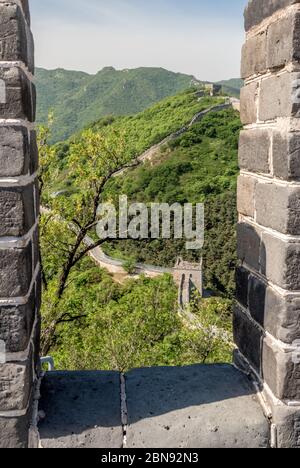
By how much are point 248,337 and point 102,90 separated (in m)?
65.3

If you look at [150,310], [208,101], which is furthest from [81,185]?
[208,101]

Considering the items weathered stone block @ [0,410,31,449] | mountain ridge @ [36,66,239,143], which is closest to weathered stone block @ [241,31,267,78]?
weathered stone block @ [0,410,31,449]

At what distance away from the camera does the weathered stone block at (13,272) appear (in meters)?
1.62

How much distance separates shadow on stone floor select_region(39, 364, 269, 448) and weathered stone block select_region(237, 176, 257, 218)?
27.6 inches

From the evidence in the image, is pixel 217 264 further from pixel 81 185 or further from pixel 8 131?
pixel 8 131

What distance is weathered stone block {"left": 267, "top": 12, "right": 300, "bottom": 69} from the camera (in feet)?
5.47

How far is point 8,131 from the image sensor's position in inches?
62.3

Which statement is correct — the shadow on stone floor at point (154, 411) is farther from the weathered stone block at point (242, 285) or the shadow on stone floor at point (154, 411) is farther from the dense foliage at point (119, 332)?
the dense foliage at point (119, 332)

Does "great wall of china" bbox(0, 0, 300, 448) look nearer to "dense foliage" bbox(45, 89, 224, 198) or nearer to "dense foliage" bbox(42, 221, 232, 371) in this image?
"dense foliage" bbox(42, 221, 232, 371)

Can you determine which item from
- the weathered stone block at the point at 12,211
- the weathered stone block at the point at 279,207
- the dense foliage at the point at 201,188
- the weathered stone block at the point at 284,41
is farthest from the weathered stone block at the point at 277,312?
the dense foliage at the point at 201,188

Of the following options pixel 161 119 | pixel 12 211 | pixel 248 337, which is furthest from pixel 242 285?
pixel 161 119

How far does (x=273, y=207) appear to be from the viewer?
1854mm

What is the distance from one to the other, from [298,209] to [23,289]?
0.95 metres

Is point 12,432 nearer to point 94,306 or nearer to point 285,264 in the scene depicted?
point 285,264
